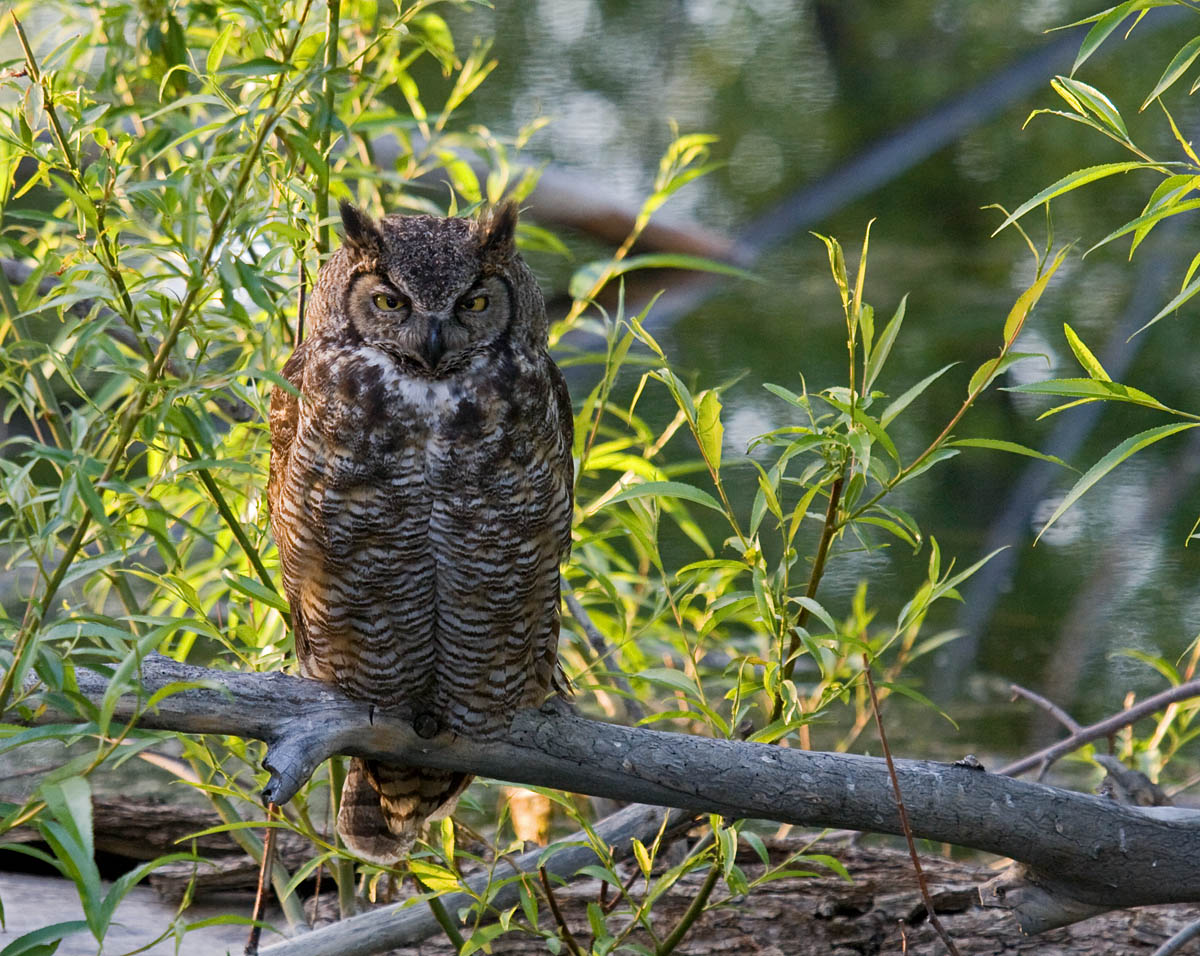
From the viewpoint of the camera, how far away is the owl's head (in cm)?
111

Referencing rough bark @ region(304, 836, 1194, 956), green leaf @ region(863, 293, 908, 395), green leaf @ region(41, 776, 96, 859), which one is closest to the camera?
green leaf @ region(41, 776, 96, 859)

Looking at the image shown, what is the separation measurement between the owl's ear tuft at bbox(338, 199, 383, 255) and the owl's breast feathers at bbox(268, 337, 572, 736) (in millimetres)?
97

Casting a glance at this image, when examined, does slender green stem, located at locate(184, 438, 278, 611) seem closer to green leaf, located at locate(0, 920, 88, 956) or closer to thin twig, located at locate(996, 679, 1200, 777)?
green leaf, located at locate(0, 920, 88, 956)

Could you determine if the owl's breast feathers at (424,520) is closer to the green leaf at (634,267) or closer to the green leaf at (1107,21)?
the green leaf at (634,267)

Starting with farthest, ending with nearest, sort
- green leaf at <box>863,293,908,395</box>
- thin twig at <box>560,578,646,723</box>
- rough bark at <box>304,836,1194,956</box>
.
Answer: thin twig at <box>560,578,646,723</box> < rough bark at <box>304,836,1194,956</box> < green leaf at <box>863,293,908,395</box>

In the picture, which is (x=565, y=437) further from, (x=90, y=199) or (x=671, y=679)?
(x=90, y=199)

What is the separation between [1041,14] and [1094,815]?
2.35 meters

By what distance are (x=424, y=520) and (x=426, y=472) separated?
45 mm

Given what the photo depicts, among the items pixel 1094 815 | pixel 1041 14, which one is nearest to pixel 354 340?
pixel 1094 815

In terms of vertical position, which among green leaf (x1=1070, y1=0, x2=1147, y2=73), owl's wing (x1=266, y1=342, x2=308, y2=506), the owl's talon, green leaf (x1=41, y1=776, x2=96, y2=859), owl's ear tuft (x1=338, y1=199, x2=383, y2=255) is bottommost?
the owl's talon

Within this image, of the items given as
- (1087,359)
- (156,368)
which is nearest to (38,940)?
(156,368)

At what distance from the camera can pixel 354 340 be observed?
1.13 m

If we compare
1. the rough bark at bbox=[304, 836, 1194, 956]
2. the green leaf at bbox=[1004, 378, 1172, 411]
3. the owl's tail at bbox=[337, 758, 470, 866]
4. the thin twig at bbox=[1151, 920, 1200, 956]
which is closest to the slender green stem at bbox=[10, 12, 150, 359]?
the owl's tail at bbox=[337, 758, 470, 866]

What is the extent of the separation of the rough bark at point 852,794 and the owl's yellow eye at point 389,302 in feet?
1.16
